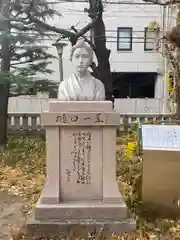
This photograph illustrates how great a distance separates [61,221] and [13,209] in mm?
1607

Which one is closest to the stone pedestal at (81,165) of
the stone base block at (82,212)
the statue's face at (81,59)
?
the stone base block at (82,212)

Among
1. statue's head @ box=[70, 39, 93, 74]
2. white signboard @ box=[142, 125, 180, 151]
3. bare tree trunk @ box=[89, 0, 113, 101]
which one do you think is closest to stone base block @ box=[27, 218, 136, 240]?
white signboard @ box=[142, 125, 180, 151]

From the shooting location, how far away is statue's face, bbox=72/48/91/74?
520cm

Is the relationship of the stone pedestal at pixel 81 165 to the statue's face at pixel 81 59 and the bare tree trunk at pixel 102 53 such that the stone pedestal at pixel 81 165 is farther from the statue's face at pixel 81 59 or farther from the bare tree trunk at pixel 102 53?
the bare tree trunk at pixel 102 53

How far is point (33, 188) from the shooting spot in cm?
750

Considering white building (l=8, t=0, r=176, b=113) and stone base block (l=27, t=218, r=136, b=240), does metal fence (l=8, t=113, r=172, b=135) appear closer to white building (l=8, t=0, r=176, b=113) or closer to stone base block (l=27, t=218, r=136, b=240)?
white building (l=8, t=0, r=176, b=113)

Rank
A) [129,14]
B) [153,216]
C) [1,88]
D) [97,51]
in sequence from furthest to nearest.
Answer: [129,14]
[97,51]
[1,88]
[153,216]

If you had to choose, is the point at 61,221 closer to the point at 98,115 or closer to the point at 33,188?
the point at 98,115

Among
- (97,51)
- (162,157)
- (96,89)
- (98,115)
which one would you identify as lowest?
(162,157)

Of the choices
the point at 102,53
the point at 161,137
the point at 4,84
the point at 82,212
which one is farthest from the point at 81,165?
the point at 102,53

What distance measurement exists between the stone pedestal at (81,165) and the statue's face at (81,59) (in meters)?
0.53

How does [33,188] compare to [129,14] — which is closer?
[33,188]

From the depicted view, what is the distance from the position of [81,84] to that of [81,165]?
106 centimetres

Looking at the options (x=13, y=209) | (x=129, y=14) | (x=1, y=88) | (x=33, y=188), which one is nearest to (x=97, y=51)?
(x=1, y=88)
